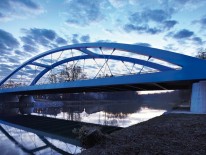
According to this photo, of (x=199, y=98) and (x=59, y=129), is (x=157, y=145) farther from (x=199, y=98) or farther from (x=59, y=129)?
(x=199, y=98)

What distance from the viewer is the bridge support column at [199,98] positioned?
2136 cm

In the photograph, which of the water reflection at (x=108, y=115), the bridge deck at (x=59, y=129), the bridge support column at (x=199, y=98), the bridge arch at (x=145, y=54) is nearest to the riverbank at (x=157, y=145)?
the bridge deck at (x=59, y=129)

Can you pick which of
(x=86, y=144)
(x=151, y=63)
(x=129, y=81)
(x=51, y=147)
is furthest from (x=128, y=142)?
(x=151, y=63)

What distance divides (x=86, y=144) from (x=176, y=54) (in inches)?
627

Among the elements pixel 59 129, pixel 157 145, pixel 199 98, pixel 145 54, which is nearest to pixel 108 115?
pixel 145 54

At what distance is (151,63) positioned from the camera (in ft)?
117

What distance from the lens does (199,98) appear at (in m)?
21.8

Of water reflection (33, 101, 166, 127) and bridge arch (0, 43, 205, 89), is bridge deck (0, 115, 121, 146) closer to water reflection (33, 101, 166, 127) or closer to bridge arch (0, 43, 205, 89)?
water reflection (33, 101, 166, 127)

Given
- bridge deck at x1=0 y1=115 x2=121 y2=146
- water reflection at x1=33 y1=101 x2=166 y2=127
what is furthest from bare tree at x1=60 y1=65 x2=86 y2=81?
bridge deck at x1=0 y1=115 x2=121 y2=146

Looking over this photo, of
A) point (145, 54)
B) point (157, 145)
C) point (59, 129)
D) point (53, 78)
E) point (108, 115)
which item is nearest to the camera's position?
point (157, 145)

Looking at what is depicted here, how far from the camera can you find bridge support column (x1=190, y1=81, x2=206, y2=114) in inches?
841

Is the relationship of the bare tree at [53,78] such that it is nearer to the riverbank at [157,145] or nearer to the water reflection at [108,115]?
the water reflection at [108,115]

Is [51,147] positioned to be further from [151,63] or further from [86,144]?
[151,63]

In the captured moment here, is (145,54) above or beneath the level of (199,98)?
above
